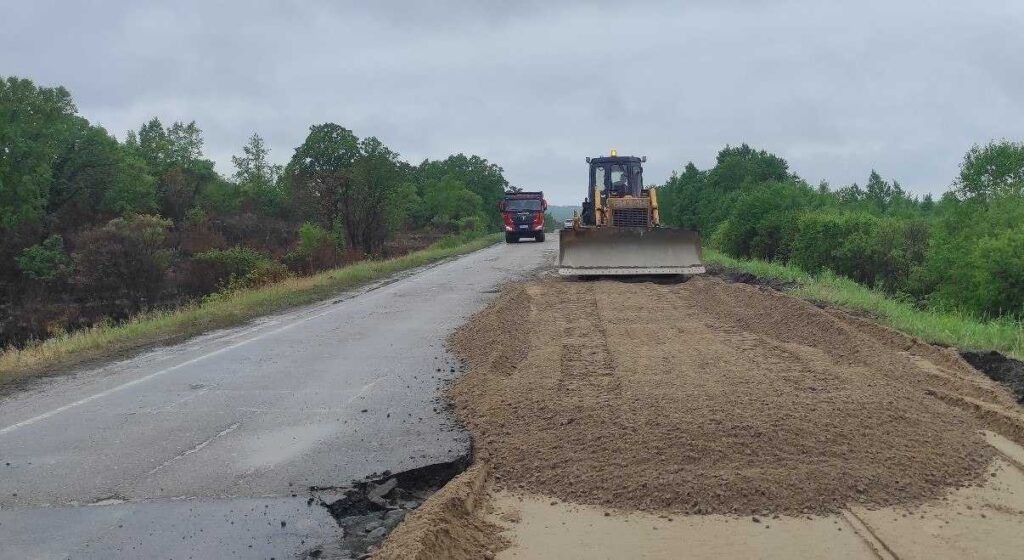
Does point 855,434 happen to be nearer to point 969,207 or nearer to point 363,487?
point 363,487

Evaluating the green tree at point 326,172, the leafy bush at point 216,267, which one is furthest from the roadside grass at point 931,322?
the green tree at point 326,172

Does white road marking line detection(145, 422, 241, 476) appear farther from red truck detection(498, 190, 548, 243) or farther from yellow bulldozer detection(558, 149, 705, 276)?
red truck detection(498, 190, 548, 243)

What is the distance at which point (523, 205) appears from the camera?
50625 mm

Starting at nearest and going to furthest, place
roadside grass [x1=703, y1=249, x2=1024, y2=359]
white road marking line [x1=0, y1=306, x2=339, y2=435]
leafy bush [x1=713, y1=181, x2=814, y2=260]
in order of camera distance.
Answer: white road marking line [x1=0, y1=306, x2=339, y2=435]
roadside grass [x1=703, y1=249, x2=1024, y2=359]
leafy bush [x1=713, y1=181, x2=814, y2=260]

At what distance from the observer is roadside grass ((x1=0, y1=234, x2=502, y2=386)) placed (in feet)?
41.1

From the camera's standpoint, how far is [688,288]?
58.9 ft

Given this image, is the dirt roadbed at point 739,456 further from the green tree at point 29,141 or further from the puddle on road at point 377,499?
the green tree at point 29,141

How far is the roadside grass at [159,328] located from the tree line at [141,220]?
4.59m

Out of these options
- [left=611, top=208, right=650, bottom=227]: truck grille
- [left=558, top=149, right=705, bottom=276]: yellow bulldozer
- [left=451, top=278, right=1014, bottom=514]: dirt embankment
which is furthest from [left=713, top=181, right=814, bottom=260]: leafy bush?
[left=451, top=278, right=1014, bottom=514]: dirt embankment

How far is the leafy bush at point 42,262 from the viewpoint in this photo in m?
38.7

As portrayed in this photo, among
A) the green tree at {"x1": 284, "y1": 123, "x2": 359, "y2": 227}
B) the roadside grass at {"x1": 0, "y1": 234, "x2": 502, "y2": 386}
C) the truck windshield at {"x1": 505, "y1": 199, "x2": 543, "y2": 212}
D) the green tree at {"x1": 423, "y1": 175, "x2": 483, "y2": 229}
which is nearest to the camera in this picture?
the roadside grass at {"x1": 0, "y1": 234, "x2": 502, "y2": 386}

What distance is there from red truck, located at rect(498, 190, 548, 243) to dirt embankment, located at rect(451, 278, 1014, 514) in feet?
128

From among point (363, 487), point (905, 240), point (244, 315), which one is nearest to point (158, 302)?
point (244, 315)

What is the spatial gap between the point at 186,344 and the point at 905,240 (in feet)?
53.9
